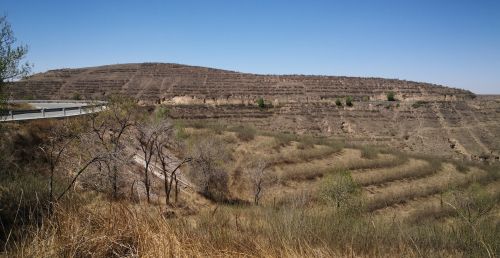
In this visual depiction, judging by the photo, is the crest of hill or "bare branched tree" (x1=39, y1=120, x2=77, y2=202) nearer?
"bare branched tree" (x1=39, y1=120, x2=77, y2=202)

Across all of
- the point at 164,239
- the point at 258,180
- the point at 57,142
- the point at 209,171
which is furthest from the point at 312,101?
the point at 164,239

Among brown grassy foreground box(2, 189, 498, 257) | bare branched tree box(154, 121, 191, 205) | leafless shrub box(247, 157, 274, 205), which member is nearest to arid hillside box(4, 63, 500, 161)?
leafless shrub box(247, 157, 274, 205)

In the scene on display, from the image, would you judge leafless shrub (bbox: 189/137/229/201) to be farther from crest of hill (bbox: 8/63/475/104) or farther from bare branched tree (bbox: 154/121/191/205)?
crest of hill (bbox: 8/63/475/104)

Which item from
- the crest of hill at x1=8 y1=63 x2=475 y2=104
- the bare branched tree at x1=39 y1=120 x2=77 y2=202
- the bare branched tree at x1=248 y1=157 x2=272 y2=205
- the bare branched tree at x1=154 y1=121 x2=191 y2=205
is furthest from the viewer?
the crest of hill at x1=8 y1=63 x2=475 y2=104

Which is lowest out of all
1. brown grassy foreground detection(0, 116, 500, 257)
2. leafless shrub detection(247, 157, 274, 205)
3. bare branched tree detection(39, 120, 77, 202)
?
leafless shrub detection(247, 157, 274, 205)

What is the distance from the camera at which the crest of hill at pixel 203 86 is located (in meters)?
80.1

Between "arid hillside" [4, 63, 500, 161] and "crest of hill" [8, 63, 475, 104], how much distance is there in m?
0.19

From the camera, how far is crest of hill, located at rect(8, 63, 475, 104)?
80125mm

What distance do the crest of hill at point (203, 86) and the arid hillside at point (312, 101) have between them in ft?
0.62

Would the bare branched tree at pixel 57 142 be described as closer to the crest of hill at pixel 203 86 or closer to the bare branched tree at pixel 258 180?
the bare branched tree at pixel 258 180

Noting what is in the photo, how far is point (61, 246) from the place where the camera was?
186 inches

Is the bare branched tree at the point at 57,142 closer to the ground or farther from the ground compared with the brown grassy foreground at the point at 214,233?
closer to the ground

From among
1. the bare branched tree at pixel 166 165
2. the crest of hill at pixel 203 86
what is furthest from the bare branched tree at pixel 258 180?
the crest of hill at pixel 203 86

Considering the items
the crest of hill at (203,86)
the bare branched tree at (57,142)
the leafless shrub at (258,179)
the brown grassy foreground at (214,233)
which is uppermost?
the crest of hill at (203,86)
